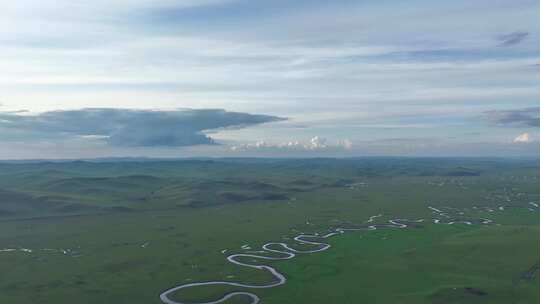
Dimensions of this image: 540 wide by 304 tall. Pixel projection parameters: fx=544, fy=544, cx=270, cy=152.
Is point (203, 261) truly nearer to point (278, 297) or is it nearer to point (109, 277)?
point (109, 277)

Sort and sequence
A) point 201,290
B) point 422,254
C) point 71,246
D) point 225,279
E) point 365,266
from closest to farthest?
point 201,290
point 225,279
point 365,266
point 422,254
point 71,246

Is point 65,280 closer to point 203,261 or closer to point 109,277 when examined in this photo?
point 109,277

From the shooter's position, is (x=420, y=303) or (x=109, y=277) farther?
(x=109, y=277)

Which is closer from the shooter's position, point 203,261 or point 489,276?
point 489,276

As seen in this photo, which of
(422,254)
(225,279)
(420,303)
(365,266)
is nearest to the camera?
(420,303)

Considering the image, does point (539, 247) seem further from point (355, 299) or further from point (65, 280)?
point (65, 280)

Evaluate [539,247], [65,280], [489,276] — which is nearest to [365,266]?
[489,276]

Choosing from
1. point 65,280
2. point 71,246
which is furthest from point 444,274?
point 71,246

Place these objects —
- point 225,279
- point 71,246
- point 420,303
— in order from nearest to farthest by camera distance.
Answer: point 420,303, point 225,279, point 71,246

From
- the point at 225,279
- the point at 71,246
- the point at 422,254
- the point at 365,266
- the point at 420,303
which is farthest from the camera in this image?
the point at 71,246
